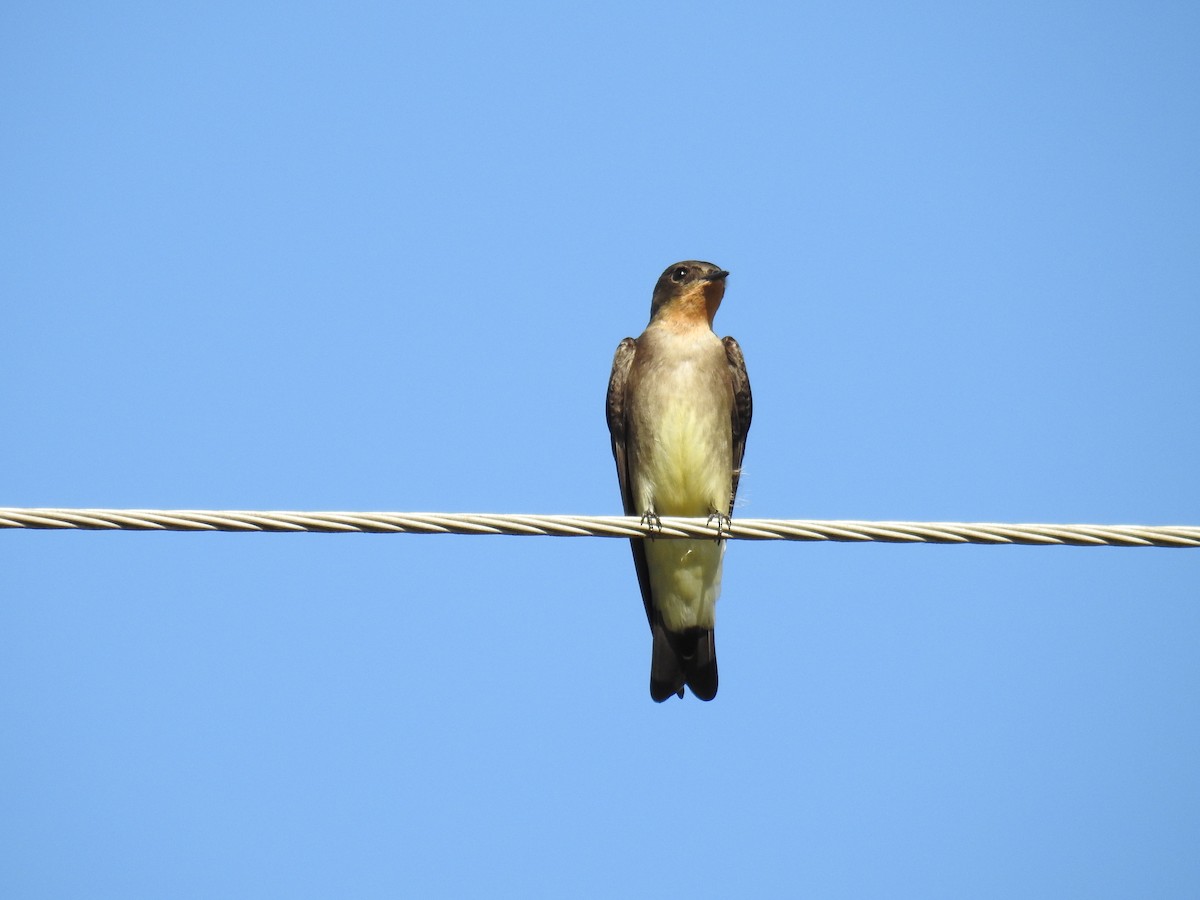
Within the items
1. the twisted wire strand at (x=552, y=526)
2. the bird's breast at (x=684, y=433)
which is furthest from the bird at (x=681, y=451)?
the twisted wire strand at (x=552, y=526)

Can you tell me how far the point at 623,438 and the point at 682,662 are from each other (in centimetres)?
161

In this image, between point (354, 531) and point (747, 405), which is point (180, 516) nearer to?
point (354, 531)

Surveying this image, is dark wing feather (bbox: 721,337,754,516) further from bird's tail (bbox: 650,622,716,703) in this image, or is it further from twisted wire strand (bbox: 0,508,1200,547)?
twisted wire strand (bbox: 0,508,1200,547)

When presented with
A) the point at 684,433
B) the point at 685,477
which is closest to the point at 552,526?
the point at 685,477

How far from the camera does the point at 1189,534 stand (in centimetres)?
554

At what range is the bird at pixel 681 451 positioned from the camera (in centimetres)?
901

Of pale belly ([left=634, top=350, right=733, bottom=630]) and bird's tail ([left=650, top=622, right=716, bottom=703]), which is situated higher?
pale belly ([left=634, top=350, right=733, bottom=630])

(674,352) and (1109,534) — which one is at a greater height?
(674,352)

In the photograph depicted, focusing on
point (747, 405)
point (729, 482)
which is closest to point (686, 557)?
point (729, 482)

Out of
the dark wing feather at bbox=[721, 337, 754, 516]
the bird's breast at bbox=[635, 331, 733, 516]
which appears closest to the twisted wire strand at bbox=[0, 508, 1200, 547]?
the bird's breast at bbox=[635, 331, 733, 516]

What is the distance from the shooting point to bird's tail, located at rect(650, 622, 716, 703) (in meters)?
9.12

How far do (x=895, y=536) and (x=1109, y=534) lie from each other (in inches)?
33.6

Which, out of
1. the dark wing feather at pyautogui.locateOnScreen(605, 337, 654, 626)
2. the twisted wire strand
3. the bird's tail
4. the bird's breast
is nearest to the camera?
the twisted wire strand

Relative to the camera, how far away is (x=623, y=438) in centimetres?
955
